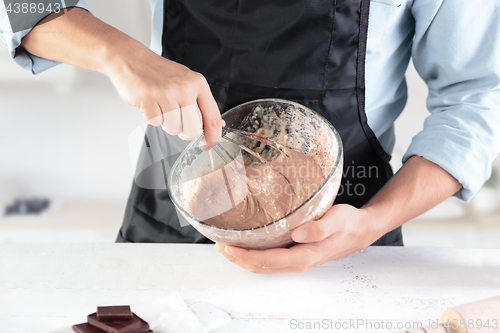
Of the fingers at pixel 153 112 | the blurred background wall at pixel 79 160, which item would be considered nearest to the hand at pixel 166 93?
the fingers at pixel 153 112

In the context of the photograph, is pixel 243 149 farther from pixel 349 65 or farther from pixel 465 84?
pixel 465 84

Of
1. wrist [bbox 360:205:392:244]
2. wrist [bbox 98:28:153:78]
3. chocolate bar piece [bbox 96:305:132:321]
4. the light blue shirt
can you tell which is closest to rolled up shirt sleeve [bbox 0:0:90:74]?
the light blue shirt

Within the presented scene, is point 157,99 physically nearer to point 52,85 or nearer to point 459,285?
point 459,285

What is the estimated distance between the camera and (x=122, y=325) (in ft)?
1.44

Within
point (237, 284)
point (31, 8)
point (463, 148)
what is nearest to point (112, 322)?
point (237, 284)

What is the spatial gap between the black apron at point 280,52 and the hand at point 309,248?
0.19 m

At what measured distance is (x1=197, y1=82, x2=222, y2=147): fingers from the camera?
0.47 metres

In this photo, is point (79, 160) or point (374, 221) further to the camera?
point (79, 160)

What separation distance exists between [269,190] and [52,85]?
894 millimetres

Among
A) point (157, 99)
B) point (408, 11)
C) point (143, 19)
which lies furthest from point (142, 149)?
point (143, 19)

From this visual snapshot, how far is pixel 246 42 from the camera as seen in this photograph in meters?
0.65

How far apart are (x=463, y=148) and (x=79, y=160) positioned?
3.53 feet

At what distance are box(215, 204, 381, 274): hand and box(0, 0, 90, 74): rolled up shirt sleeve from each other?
1.26 ft

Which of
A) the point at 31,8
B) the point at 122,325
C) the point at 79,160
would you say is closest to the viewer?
the point at 122,325
